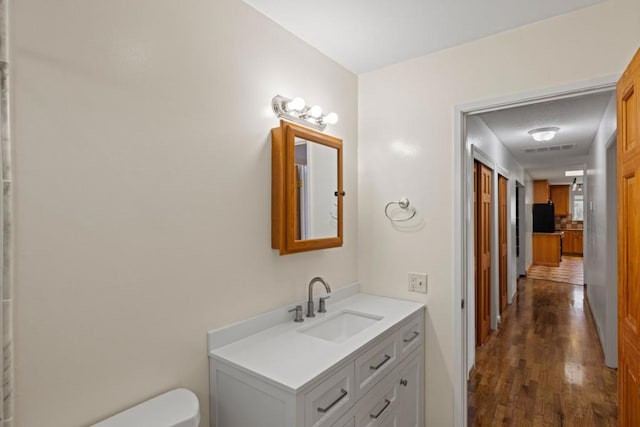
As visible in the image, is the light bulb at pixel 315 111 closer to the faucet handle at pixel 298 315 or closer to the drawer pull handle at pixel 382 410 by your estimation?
the faucet handle at pixel 298 315

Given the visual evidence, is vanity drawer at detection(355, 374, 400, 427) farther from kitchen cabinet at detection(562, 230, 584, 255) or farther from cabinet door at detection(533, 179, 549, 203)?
kitchen cabinet at detection(562, 230, 584, 255)

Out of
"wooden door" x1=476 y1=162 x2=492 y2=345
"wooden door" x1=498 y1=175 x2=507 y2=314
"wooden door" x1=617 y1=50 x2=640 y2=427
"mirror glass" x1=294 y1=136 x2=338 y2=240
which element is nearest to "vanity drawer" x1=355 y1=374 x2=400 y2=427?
"mirror glass" x1=294 y1=136 x2=338 y2=240

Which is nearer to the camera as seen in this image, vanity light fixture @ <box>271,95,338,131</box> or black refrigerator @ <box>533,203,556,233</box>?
vanity light fixture @ <box>271,95,338,131</box>

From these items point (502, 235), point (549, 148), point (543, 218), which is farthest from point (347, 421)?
point (543, 218)

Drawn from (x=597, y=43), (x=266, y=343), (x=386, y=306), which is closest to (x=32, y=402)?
(x=266, y=343)

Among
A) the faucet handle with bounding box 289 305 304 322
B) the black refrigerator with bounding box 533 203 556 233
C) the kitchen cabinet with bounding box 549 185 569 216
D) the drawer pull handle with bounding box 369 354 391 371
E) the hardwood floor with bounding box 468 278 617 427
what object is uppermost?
the kitchen cabinet with bounding box 549 185 569 216

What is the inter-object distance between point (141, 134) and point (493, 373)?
3.31 metres

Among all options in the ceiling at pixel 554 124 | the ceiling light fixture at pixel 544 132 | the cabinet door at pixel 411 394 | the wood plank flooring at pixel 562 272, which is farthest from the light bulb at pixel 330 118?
the wood plank flooring at pixel 562 272

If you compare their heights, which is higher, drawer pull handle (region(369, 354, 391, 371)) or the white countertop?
the white countertop

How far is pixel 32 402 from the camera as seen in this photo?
993mm

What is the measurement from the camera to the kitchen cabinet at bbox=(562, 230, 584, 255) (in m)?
10.8

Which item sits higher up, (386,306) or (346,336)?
(386,306)

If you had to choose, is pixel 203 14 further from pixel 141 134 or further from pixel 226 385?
pixel 226 385

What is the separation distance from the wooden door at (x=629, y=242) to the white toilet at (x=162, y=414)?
1662 mm
